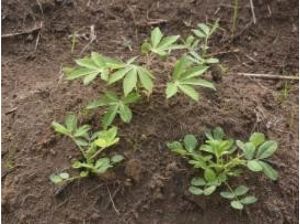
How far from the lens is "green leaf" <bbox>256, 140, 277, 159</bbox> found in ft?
5.54

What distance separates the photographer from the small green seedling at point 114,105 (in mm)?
1725

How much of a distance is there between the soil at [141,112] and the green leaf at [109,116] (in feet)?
0.25

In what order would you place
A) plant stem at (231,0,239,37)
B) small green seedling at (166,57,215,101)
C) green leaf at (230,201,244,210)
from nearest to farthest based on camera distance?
1. green leaf at (230,201,244,210)
2. small green seedling at (166,57,215,101)
3. plant stem at (231,0,239,37)

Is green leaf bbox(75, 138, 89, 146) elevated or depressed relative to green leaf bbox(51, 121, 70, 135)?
depressed

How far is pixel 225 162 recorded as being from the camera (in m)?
1.73

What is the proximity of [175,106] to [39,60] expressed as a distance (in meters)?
0.76

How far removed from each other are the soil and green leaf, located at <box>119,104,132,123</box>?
0.25 ft

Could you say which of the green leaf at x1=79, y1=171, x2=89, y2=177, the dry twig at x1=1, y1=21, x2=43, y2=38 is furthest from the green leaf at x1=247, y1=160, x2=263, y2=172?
the dry twig at x1=1, y1=21, x2=43, y2=38

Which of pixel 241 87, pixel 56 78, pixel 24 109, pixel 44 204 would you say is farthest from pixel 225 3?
pixel 44 204

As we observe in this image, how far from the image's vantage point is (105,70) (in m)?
1.77

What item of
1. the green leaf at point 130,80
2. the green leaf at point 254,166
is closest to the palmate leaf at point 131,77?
the green leaf at point 130,80

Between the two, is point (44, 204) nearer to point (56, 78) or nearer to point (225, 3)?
point (56, 78)

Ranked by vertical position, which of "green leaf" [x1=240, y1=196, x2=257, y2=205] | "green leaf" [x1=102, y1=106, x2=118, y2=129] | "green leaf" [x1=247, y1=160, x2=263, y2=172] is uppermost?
"green leaf" [x1=102, y1=106, x2=118, y2=129]

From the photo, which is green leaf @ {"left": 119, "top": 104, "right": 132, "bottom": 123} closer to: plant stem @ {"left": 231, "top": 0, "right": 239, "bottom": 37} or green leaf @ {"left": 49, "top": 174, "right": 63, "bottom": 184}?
green leaf @ {"left": 49, "top": 174, "right": 63, "bottom": 184}
